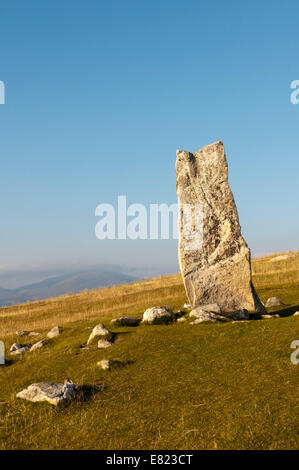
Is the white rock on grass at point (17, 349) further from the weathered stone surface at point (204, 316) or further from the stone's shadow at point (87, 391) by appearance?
the stone's shadow at point (87, 391)

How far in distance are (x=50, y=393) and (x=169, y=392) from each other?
3360 millimetres

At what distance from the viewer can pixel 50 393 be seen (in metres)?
12.1

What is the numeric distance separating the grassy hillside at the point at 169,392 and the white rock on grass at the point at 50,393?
236mm

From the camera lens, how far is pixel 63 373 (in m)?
15.9

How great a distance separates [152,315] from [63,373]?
6.90 meters

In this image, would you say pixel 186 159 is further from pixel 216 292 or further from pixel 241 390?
pixel 241 390

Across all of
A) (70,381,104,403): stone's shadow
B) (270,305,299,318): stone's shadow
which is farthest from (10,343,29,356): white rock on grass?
(270,305,299,318): stone's shadow

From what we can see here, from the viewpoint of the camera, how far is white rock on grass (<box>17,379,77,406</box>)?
11.9 meters

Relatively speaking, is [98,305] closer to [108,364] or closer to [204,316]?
[204,316]

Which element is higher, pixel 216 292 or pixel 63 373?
pixel 216 292
